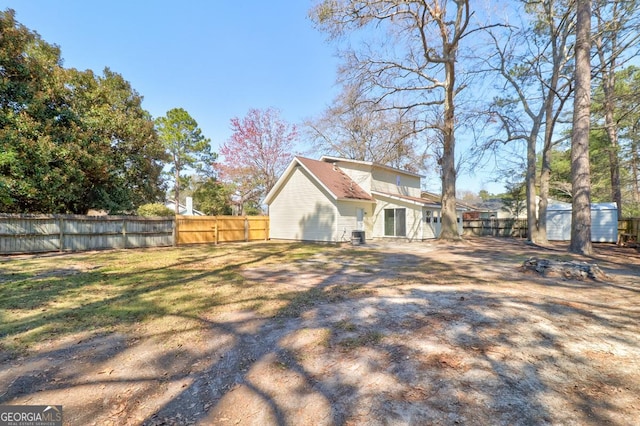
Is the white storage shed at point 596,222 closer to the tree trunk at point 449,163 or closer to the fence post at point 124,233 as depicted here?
the tree trunk at point 449,163

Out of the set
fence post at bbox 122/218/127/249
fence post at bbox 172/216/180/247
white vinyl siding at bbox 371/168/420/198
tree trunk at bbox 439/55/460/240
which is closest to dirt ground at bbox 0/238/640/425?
fence post at bbox 122/218/127/249

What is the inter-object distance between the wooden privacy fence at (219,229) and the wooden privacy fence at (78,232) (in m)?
0.68

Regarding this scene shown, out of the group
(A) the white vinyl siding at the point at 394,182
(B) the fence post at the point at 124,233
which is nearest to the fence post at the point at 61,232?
(B) the fence post at the point at 124,233

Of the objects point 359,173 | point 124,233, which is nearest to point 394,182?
point 359,173

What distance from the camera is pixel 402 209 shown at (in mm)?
17312

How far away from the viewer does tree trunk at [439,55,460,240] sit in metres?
14.7

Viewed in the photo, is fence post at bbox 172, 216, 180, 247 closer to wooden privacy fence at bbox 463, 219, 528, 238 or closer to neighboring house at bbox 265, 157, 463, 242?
neighboring house at bbox 265, 157, 463, 242

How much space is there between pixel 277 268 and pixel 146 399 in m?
5.92

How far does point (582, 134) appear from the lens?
10.6 metres

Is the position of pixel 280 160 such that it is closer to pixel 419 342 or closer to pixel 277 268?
pixel 277 268

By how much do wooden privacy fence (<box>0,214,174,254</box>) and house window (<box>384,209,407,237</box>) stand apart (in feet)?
40.2

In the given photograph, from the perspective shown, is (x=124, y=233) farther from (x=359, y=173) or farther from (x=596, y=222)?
(x=596, y=222)

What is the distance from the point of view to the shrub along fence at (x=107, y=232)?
10352 millimetres

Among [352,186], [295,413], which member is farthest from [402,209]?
[295,413]
